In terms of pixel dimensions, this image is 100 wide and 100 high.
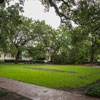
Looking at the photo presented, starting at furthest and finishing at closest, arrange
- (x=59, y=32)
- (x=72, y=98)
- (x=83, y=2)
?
(x=59, y=32)
(x=83, y=2)
(x=72, y=98)

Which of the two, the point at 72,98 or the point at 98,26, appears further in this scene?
the point at 98,26

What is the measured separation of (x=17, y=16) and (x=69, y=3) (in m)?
5.71

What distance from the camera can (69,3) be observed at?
319 inches

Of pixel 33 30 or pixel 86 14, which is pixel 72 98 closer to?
pixel 86 14

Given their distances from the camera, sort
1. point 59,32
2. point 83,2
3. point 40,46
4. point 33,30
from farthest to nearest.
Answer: point 59,32 < point 40,46 < point 33,30 < point 83,2

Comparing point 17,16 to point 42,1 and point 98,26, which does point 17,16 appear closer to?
point 42,1

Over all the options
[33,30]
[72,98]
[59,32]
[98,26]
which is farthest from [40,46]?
[72,98]

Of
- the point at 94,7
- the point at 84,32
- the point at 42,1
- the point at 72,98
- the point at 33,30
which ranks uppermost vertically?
the point at 33,30

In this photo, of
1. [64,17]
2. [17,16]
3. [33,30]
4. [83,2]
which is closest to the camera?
[83,2]

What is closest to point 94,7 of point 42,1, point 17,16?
point 42,1

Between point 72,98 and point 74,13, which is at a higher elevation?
point 74,13

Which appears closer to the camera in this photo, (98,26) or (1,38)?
(98,26)

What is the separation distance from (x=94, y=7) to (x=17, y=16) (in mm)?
7070

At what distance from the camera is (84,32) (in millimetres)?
12352
